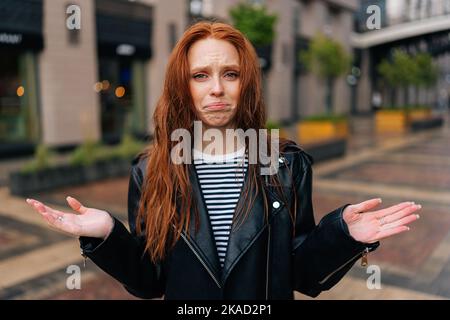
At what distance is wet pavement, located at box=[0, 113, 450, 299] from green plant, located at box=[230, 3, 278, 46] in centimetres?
394

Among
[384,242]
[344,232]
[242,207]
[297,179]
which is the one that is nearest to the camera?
[344,232]

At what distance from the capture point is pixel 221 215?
1.79 meters

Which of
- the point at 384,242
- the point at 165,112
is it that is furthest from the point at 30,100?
the point at 165,112

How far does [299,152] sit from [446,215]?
6605 millimetres

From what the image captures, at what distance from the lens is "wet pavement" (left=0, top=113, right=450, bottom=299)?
4.65 meters

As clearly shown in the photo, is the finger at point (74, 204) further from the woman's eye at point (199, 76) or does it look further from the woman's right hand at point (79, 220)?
the woman's eye at point (199, 76)

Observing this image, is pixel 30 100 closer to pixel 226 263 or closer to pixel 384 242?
pixel 384 242

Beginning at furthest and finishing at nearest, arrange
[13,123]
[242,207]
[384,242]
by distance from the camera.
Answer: [13,123] < [384,242] < [242,207]

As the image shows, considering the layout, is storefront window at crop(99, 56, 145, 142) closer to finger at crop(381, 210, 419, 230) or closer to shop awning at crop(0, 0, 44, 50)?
shop awning at crop(0, 0, 44, 50)

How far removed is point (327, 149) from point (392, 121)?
12.1 meters

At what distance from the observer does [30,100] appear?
14.5 metres

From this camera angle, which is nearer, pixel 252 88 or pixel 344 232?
pixel 344 232

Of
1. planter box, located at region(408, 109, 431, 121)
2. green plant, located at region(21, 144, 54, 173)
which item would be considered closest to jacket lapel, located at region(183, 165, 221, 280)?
green plant, located at region(21, 144, 54, 173)

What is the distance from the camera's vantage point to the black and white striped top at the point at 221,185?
5.83 ft
